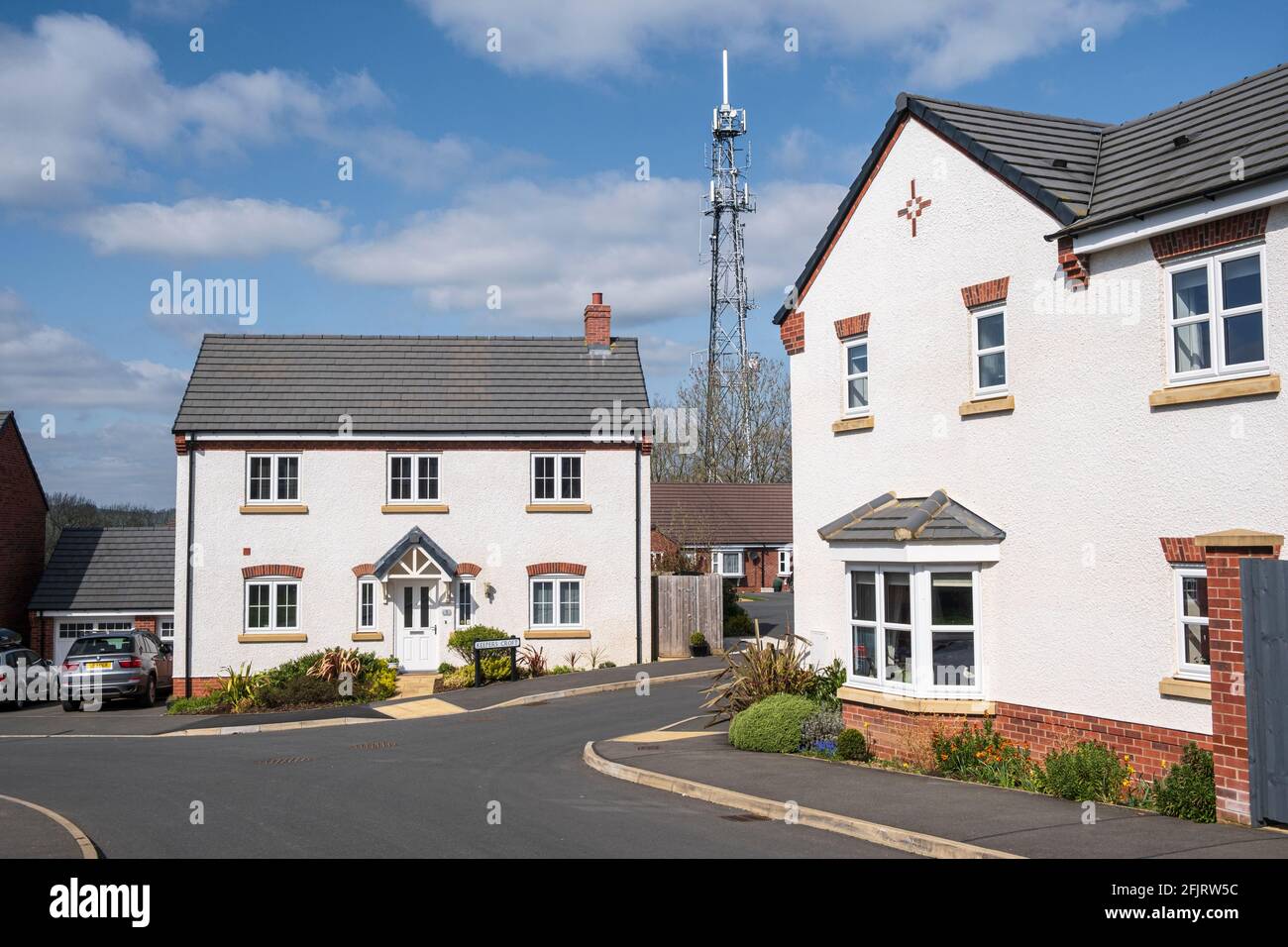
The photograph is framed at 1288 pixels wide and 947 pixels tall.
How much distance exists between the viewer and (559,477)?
28828 millimetres

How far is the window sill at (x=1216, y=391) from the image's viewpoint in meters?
10.5

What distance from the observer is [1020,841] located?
9680mm

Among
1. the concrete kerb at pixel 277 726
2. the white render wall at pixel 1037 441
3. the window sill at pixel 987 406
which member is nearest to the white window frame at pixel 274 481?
the concrete kerb at pixel 277 726

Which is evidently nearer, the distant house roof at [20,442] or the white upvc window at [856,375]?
the white upvc window at [856,375]

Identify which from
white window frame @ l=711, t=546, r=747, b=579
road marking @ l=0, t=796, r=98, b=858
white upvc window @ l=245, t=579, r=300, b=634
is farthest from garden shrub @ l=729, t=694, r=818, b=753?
white window frame @ l=711, t=546, r=747, b=579

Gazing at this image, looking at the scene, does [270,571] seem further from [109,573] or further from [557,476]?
[109,573]

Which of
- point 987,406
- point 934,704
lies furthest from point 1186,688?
point 987,406

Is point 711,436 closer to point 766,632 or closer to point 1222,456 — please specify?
point 766,632

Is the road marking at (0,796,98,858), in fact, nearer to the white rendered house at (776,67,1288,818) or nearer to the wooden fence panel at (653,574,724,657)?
the white rendered house at (776,67,1288,818)

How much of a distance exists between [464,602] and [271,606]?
4.67 m

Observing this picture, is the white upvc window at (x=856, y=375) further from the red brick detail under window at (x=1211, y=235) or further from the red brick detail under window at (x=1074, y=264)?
the red brick detail under window at (x=1211, y=235)

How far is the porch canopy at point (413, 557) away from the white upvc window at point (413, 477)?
1.07 metres

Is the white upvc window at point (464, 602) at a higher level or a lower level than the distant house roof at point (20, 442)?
lower

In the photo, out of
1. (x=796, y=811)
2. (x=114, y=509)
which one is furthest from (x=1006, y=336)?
(x=114, y=509)
